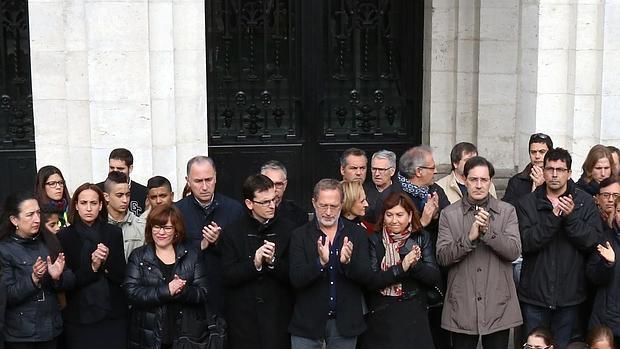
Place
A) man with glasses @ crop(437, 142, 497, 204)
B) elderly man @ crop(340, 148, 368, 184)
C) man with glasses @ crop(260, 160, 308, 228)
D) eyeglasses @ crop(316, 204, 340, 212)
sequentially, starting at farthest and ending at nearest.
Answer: man with glasses @ crop(437, 142, 497, 204) < elderly man @ crop(340, 148, 368, 184) < man with glasses @ crop(260, 160, 308, 228) < eyeglasses @ crop(316, 204, 340, 212)

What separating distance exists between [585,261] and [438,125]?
457 centimetres

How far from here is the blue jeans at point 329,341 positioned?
289 inches

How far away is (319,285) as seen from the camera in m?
7.29

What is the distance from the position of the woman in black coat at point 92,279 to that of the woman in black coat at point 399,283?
5.99 feet

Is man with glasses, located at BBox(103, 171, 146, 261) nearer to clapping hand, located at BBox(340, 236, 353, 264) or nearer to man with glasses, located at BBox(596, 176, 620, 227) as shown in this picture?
clapping hand, located at BBox(340, 236, 353, 264)

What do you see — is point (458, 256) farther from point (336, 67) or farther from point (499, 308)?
point (336, 67)

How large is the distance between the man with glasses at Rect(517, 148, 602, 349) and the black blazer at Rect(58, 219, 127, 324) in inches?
116

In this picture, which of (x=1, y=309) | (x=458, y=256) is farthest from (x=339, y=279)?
(x=1, y=309)

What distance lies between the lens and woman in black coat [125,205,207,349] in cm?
712

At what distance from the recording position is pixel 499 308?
24.8 ft

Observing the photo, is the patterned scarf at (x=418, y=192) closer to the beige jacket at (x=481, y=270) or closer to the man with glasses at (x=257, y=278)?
the beige jacket at (x=481, y=270)

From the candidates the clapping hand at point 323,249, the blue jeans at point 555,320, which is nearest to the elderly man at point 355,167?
the clapping hand at point 323,249

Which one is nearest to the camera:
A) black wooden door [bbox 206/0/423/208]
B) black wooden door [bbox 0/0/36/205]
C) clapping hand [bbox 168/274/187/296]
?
clapping hand [bbox 168/274/187/296]

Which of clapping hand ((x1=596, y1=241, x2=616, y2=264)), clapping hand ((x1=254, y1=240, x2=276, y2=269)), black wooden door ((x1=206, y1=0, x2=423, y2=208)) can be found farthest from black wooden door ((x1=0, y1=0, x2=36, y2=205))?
clapping hand ((x1=596, y1=241, x2=616, y2=264))
